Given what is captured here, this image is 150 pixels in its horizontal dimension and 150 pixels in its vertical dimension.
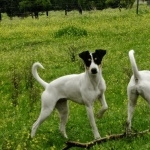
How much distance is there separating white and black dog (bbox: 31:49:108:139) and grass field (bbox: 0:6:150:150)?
611 mm

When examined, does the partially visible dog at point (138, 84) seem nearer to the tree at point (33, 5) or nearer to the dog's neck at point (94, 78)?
the dog's neck at point (94, 78)

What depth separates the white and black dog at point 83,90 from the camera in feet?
31.4

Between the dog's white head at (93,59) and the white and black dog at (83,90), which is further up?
the dog's white head at (93,59)

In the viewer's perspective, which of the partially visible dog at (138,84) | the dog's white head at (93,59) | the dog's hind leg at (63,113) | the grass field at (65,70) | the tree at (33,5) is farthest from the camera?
the tree at (33,5)

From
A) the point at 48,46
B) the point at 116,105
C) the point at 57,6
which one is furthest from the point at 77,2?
the point at 116,105

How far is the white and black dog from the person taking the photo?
959cm

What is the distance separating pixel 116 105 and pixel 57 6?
69.9m

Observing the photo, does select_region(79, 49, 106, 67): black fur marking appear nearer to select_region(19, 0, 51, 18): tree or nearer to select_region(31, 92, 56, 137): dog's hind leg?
select_region(31, 92, 56, 137): dog's hind leg

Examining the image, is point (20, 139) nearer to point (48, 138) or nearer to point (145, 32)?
point (48, 138)

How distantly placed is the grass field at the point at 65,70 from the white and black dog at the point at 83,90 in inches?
24.0

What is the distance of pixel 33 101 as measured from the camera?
1414cm

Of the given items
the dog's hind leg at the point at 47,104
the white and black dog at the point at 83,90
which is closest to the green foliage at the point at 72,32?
the white and black dog at the point at 83,90

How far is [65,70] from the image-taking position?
62.3ft

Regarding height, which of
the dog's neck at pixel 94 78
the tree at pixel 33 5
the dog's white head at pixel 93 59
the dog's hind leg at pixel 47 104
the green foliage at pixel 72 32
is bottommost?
the tree at pixel 33 5
